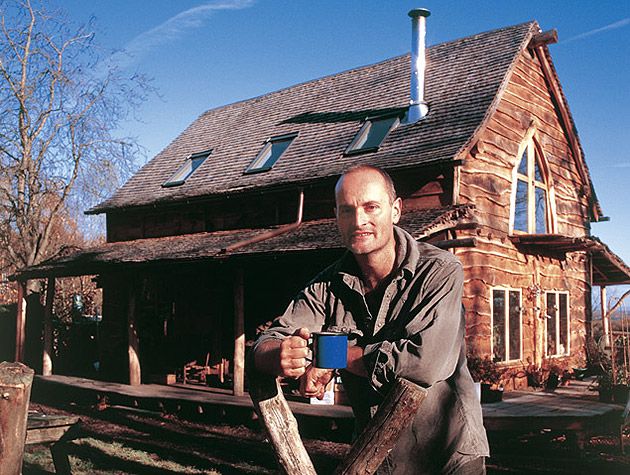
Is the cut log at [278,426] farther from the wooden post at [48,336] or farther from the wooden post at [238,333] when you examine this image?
the wooden post at [48,336]

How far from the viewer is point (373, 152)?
13250 millimetres

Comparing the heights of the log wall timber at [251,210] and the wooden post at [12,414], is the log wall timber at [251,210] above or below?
above

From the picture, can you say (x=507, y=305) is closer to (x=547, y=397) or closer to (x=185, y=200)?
(x=547, y=397)

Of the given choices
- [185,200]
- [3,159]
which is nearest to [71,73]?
[3,159]

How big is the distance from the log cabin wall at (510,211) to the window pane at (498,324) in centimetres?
22

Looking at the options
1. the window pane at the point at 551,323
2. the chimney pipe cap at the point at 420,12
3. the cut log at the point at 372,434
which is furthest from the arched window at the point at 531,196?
the cut log at the point at 372,434

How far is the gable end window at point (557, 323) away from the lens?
1433 cm

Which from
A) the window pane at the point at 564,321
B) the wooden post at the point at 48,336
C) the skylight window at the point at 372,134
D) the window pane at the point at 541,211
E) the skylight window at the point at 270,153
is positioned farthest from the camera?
the wooden post at the point at 48,336

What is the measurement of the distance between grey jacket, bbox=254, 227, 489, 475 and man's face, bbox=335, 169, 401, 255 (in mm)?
128

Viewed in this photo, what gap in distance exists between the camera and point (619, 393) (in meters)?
10.6

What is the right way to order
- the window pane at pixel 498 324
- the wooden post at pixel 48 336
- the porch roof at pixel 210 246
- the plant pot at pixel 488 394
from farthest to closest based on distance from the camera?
the wooden post at pixel 48 336
the window pane at pixel 498 324
the porch roof at pixel 210 246
the plant pot at pixel 488 394

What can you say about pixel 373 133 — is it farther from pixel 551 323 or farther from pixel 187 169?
pixel 187 169

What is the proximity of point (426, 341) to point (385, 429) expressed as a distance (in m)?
0.32

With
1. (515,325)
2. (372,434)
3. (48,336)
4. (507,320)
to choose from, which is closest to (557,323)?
(515,325)
